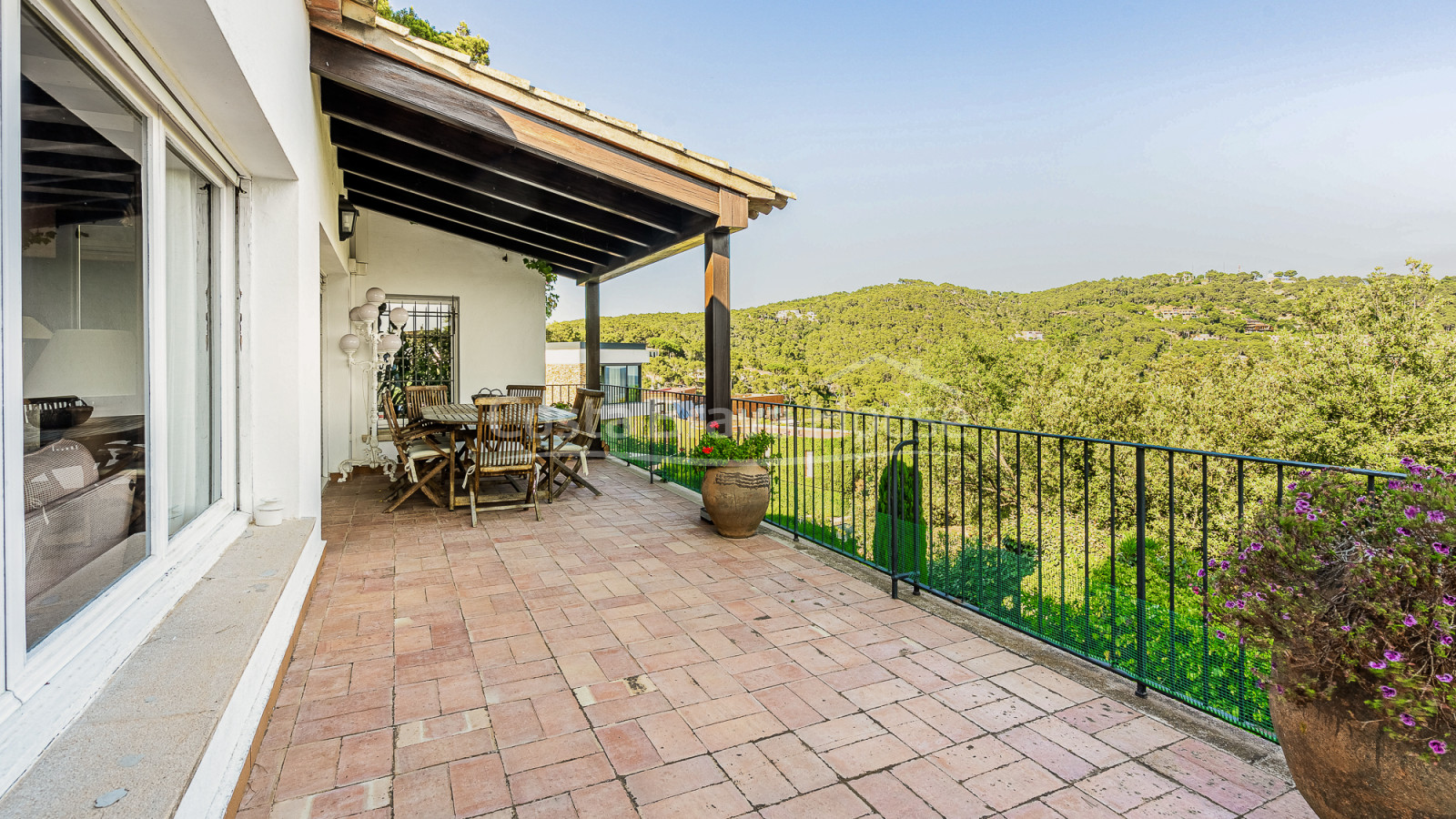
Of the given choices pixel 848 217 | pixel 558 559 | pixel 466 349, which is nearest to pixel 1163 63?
pixel 848 217

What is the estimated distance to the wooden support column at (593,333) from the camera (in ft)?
27.7

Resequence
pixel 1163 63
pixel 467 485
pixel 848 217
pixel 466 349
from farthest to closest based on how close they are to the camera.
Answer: pixel 848 217
pixel 1163 63
pixel 466 349
pixel 467 485

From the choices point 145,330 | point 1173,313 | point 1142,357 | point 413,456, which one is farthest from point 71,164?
point 1173,313

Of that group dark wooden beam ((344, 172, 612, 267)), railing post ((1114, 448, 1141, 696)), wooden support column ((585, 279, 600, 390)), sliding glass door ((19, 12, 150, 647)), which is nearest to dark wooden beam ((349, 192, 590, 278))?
dark wooden beam ((344, 172, 612, 267))

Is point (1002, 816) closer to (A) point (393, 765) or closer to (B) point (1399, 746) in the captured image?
(B) point (1399, 746)

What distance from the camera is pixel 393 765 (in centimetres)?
196

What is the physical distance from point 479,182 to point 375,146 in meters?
0.77

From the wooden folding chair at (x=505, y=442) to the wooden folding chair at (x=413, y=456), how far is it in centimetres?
29

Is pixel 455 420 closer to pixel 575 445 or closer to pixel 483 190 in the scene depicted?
pixel 575 445

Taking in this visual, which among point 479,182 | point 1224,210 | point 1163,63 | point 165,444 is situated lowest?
point 165,444

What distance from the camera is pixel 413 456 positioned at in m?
5.36

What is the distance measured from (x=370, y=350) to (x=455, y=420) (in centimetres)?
302

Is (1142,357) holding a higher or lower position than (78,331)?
higher

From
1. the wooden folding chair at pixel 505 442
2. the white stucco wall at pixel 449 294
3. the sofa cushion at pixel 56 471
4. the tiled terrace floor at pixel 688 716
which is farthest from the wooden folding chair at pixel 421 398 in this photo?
the sofa cushion at pixel 56 471
